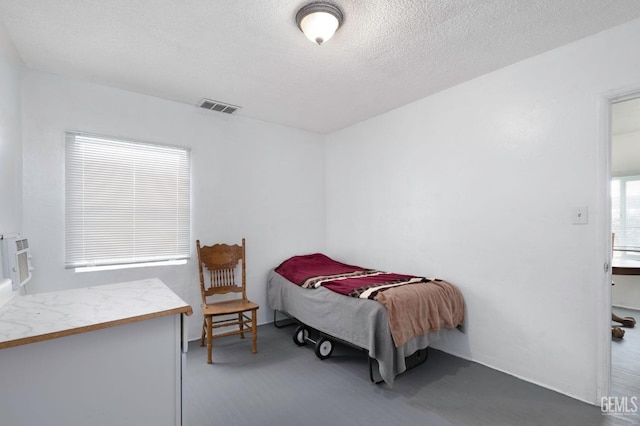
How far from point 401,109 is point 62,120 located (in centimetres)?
333

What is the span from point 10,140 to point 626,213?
7294mm

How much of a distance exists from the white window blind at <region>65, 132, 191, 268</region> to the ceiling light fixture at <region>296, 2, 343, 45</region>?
2.07 metres

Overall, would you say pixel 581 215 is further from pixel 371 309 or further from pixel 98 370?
pixel 98 370

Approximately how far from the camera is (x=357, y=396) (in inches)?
89.0

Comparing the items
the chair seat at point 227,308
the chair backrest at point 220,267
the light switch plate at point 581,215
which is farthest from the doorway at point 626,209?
the chair backrest at point 220,267

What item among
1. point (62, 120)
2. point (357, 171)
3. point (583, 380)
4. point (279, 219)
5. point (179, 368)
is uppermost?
point (62, 120)

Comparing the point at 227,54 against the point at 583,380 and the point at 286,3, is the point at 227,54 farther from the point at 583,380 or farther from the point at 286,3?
the point at 583,380

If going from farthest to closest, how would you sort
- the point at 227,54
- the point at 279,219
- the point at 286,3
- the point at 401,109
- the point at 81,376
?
the point at 279,219
the point at 401,109
the point at 227,54
the point at 286,3
the point at 81,376

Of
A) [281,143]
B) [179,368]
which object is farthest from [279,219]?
[179,368]

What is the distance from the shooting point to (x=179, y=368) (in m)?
1.49

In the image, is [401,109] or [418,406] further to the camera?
[401,109]

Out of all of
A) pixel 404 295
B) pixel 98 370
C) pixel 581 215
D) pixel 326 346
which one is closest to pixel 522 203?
pixel 581 215

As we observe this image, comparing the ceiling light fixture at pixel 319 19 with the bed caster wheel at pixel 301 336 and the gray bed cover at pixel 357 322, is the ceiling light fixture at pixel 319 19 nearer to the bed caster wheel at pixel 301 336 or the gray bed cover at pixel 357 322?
the gray bed cover at pixel 357 322

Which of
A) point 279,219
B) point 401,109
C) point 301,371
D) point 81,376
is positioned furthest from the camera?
point 279,219
